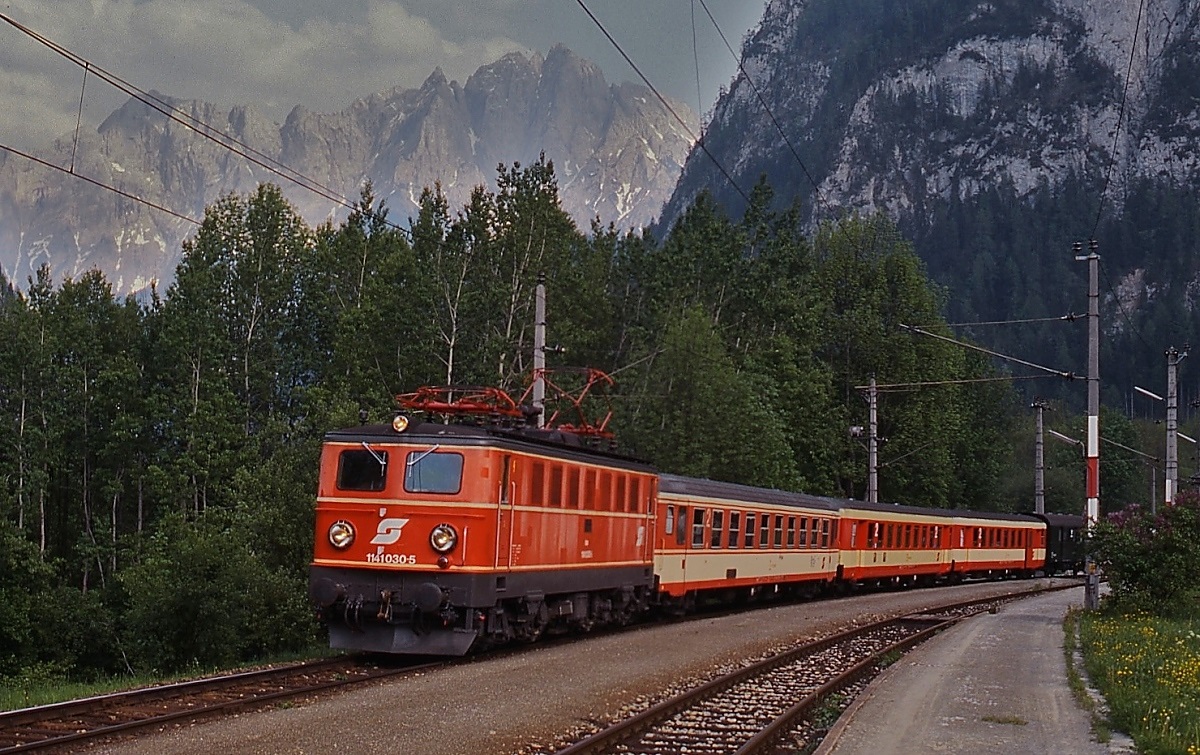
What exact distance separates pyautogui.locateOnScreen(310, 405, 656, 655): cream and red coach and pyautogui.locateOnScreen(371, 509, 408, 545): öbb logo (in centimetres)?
1

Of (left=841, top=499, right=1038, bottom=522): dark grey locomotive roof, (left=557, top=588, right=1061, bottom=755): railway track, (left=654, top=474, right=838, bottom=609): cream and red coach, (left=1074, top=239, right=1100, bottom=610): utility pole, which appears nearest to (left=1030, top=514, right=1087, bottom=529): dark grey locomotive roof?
(left=841, top=499, right=1038, bottom=522): dark grey locomotive roof

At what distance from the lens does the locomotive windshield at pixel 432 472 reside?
19.4 meters

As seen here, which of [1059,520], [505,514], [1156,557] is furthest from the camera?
[1059,520]

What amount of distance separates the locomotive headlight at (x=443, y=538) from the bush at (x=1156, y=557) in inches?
666

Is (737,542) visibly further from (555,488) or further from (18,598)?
(18,598)

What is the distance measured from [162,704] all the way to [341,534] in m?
5.24

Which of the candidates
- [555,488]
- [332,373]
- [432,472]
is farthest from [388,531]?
[332,373]

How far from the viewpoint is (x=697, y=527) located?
30.1 metres

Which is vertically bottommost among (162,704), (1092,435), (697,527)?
(162,704)

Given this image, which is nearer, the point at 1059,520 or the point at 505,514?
the point at 505,514

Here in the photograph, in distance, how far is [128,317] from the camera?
69.4 meters

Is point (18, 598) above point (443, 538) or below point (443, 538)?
below

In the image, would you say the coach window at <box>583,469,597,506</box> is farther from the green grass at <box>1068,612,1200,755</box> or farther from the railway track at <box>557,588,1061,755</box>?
the green grass at <box>1068,612,1200,755</box>

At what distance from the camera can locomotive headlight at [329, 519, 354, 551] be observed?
19.4 metres
